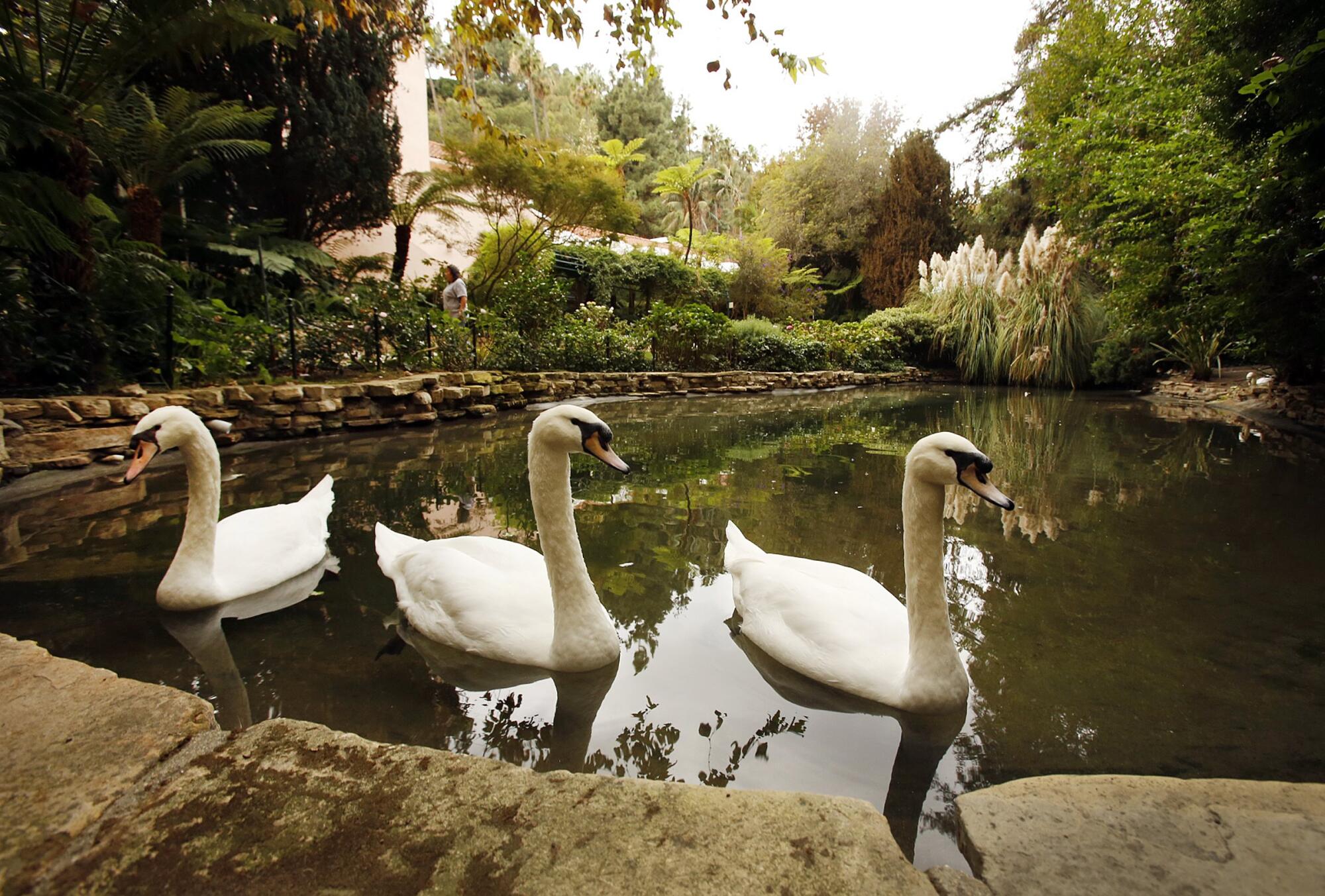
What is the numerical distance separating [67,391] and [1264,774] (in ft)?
24.6

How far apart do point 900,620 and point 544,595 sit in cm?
135

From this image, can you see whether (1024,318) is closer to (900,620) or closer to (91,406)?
(900,620)

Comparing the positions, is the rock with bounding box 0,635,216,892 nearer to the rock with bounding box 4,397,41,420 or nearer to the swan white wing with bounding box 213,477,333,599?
the swan white wing with bounding box 213,477,333,599

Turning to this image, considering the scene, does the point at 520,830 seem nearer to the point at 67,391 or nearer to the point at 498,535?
the point at 498,535

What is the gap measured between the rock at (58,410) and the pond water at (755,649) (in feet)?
1.95

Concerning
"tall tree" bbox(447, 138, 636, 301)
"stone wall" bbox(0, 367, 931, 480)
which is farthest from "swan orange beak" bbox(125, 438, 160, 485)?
"tall tree" bbox(447, 138, 636, 301)

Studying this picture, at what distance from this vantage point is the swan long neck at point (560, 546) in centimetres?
206

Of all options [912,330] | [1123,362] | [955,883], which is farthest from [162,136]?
[1123,362]

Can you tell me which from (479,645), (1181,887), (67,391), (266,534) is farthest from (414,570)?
(67,391)

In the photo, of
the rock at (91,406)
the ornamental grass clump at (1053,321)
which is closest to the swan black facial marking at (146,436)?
the rock at (91,406)

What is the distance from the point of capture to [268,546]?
9.30ft

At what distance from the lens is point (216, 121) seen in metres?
7.98

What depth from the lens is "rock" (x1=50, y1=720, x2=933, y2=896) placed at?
90 centimetres

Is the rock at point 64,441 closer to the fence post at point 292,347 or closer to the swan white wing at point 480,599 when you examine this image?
the fence post at point 292,347
